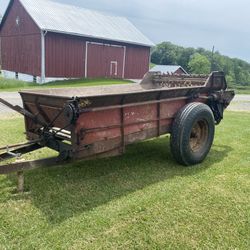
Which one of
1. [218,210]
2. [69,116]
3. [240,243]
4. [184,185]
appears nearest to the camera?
[240,243]

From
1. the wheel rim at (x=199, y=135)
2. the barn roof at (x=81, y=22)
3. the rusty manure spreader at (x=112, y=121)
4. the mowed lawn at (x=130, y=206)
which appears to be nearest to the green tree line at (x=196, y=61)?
the barn roof at (x=81, y=22)

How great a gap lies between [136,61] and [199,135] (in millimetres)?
24005

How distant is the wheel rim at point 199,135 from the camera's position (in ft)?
17.5

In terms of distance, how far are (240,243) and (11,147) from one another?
292 centimetres

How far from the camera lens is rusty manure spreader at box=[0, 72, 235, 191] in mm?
3662

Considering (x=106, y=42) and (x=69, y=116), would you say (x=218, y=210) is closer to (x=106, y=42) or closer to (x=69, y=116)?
(x=69, y=116)

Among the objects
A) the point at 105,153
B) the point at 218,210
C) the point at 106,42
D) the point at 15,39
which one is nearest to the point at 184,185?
the point at 218,210

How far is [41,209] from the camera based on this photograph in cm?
355

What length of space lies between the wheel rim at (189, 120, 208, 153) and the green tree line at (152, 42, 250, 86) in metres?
72.9

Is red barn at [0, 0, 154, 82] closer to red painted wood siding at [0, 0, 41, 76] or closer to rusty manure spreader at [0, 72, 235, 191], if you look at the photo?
red painted wood siding at [0, 0, 41, 76]

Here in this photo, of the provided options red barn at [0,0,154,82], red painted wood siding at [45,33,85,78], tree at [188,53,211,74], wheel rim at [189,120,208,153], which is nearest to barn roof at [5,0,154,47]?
red barn at [0,0,154,82]

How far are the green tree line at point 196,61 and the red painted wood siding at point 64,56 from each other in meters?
55.3

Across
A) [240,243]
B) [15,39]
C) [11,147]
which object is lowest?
[240,243]

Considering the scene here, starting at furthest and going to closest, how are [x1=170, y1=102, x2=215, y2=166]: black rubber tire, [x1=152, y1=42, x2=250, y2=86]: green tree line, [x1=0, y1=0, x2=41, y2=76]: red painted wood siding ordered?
1. [x1=152, y1=42, x2=250, y2=86]: green tree line
2. [x1=0, y1=0, x2=41, y2=76]: red painted wood siding
3. [x1=170, y1=102, x2=215, y2=166]: black rubber tire
